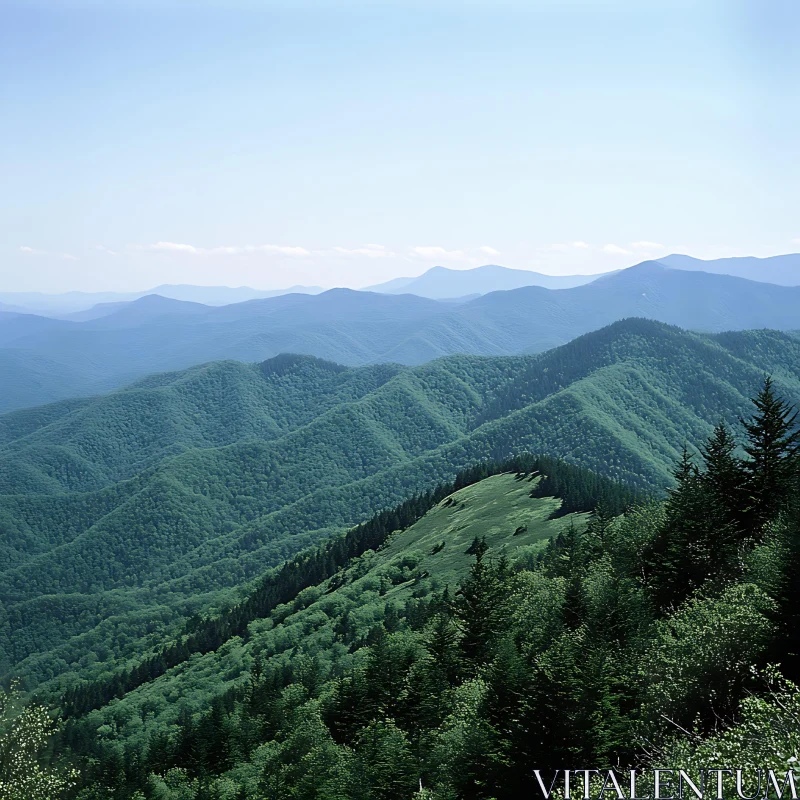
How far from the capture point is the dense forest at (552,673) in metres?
29.2

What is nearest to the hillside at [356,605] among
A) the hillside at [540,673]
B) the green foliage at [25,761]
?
the hillside at [540,673]

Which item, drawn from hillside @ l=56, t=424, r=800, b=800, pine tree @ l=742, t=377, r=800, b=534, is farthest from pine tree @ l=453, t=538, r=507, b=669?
pine tree @ l=742, t=377, r=800, b=534

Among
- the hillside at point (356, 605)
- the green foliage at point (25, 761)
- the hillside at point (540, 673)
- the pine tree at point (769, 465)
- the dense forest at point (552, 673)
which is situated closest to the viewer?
the dense forest at point (552, 673)

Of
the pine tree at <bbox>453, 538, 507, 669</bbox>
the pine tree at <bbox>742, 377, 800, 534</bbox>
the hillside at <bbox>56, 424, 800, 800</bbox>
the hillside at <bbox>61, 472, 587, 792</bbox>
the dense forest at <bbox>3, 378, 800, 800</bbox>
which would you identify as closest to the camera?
the dense forest at <bbox>3, 378, 800, 800</bbox>

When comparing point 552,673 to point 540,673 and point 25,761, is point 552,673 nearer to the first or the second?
point 540,673

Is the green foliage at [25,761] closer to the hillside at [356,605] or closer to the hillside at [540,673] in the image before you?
the hillside at [540,673]

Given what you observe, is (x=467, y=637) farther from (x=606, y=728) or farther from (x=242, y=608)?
(x=242, y=608)

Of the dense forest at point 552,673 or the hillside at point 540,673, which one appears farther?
the hillside at point 540,673

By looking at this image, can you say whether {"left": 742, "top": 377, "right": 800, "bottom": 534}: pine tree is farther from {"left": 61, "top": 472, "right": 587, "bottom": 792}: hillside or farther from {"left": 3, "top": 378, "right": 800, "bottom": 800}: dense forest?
{"left": 61, "top": 472, "right": 587, "bottom": 792}: hillside

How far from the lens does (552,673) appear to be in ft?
104

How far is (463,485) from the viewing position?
189 metres

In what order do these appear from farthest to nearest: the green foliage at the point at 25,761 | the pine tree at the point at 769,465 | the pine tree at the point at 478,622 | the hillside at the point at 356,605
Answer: the hillside at the point at 356,605 < the pine tree at the point at 478,622 < the pine tree at the point at 769,465 < the green foliage at the point at 25,761

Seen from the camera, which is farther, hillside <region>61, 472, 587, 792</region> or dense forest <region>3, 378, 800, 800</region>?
hillside <region>61, 472, 587, 792</region>

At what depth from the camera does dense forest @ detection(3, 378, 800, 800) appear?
2919 cm
